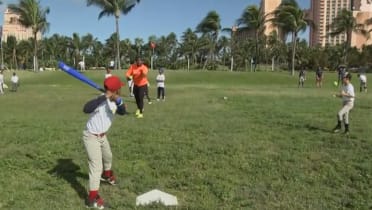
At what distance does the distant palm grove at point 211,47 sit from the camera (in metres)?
59.3

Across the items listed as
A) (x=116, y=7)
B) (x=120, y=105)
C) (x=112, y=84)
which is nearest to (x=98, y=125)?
(x=120, y=105)

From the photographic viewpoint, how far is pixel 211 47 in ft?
276

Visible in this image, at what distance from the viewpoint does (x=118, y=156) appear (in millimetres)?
8539

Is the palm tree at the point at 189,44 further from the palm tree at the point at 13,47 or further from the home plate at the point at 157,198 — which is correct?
the home plate at the point at 157,198

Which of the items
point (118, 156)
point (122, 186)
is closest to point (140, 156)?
point (118, 156)

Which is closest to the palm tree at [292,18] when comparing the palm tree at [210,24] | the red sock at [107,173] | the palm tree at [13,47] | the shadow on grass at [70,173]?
the palm tree at [210,24]

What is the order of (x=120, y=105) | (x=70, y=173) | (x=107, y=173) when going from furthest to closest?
(x=70, y=173), (x=107, y=173), (x=120, y=105)

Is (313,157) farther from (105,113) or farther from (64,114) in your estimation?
(64,114)

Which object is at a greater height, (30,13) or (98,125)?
(30,13)

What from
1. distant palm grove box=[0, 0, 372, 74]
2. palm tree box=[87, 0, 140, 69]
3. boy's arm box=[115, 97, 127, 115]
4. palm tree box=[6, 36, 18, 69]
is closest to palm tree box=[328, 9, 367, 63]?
distant palm grove box=[0, 0, 372, 74]

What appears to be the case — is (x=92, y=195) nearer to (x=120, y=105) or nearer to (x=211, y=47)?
(x=120, y=105)

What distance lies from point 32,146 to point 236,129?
454 centimetres

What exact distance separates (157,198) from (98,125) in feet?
3.99

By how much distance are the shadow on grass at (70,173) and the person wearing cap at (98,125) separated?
53cm
